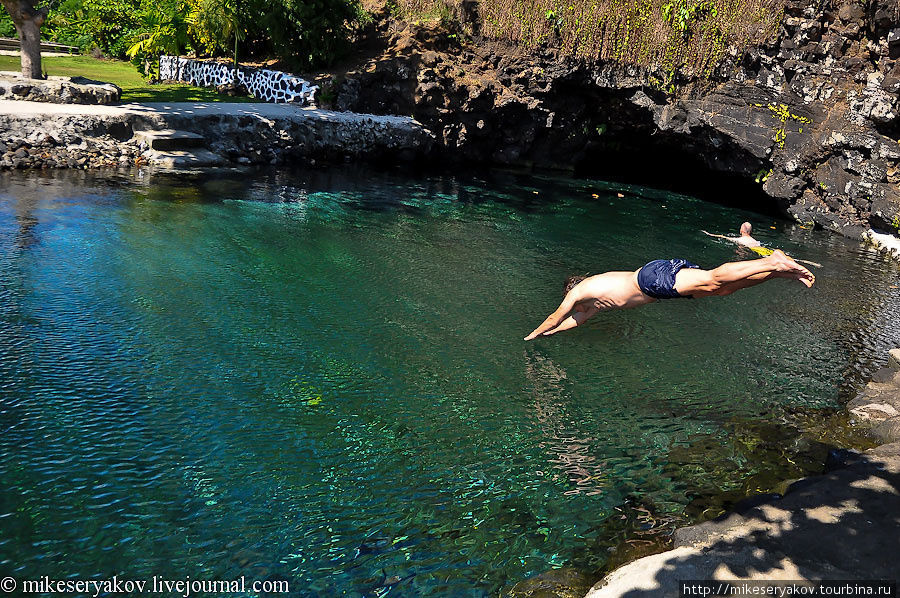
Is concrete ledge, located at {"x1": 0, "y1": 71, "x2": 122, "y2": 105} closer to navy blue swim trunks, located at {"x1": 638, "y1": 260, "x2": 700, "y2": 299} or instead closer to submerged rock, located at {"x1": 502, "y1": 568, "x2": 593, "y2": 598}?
navy blue swim trunks, located at {"x1": 638, "y1": 260, "x2": 700, "y2": 299}

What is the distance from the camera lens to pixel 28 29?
1906 centimetres

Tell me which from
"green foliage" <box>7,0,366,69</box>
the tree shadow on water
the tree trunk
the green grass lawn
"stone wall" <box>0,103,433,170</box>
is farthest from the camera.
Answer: "green foliage" <box>7,0,366,69</box>

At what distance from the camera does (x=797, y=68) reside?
64.8ft

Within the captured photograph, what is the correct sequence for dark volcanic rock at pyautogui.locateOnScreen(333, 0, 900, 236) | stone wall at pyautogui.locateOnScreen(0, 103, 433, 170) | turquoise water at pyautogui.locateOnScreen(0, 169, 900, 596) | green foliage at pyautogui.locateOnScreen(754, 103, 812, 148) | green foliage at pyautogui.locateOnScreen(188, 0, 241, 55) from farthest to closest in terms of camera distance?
1. green foliage at pyautogui.locateOnScreen(188, 0, 241, 55)
2. green foliage at pyautogui.locateOnScreen(754, 103, 812, 148)
3. dark volcanic rock at pyautogui.locateOnScreen(333, 0, 900, 236)
4. stone wall at pyautogui.locateOnScreen(0, 103, 433, 170)
5. turquoise water at pyautogui.locateOnScreen(0, 169, 900, 596)

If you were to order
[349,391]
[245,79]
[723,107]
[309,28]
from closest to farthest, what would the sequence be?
[349,391] → [723,107] → [309,28] → [245,79]

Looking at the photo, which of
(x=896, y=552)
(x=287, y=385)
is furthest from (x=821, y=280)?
(x=287, y=385)

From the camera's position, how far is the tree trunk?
18.8 meters

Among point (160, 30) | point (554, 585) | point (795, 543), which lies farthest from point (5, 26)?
point (795, 543)

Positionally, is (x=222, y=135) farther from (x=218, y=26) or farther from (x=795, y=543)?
(x=795, y=543)

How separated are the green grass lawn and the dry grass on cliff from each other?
1035 centimetres

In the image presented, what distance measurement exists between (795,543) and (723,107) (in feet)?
61.3

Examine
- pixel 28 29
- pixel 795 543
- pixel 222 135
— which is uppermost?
pixel 28 29

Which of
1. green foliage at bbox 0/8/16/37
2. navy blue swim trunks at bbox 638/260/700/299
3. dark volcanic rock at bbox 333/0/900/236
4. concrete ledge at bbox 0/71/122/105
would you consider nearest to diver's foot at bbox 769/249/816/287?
navy blue swim trunks at bbox 638/260/700/299

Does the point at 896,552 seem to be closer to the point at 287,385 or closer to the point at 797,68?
the point at 287,385
